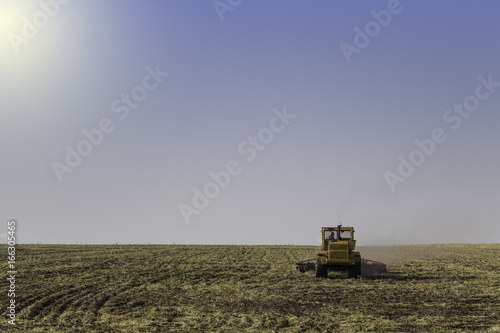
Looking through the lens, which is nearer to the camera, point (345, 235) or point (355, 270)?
point (355, 270)

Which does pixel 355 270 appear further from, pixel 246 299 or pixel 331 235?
pixel 246 299

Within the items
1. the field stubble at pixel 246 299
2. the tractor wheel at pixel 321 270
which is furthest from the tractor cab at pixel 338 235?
the field stubble at pixel 246 299

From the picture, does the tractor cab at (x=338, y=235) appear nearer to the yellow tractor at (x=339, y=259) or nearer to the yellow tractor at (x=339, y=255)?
the yellow tractor at (x=339, y=255)

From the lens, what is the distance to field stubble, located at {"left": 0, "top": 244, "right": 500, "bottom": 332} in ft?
46.3

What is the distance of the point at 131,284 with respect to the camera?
23.4 meters

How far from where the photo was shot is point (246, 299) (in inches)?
738

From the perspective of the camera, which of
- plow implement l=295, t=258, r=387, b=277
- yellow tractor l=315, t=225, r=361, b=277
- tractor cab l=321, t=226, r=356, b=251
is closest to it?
yellow tractor l=315, t=225, r=361, b=277

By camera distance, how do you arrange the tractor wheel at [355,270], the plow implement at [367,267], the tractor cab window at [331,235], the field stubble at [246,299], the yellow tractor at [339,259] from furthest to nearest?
the plow implement at [367,267] < the tractor cab window at [331,235] < the tractor wheel at [355,270] < the yellow tractor at [339,259] < the field stubble at [246,299]

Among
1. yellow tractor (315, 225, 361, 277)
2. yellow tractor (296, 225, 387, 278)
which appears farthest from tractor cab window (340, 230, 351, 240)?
yellow tractor (315, 225, 361, 277)

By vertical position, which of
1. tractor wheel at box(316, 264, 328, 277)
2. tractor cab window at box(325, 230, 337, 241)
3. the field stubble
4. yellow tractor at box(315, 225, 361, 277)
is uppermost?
tractor cab window at box(325, 230, 337, 241)

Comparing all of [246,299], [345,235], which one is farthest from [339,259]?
[246,299]

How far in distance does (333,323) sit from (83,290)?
12.1m

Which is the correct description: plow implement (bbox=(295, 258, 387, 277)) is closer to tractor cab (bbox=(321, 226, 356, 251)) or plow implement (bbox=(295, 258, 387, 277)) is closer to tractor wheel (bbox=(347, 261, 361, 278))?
tractor cab (bbox=(321, 226, 356, 251))

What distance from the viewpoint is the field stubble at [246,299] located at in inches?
555
